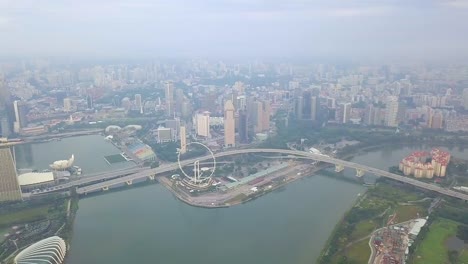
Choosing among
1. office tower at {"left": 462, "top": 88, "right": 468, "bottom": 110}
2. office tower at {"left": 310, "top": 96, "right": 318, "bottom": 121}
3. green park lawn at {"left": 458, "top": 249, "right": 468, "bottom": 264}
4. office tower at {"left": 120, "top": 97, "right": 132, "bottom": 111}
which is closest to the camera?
green park lawn at {"left": 458, "top": 249, "right": 468, "bottom": 264}

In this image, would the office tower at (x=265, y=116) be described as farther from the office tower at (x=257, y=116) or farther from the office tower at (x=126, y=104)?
the office tower at (x=126, y=104)

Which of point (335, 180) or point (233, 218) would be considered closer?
point (233, 218)

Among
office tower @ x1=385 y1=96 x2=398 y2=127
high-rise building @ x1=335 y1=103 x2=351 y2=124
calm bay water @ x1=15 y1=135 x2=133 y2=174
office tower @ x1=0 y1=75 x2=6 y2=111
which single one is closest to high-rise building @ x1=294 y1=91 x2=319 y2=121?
high-rise building @ x1=335 y1=103 x2=351 y2=124

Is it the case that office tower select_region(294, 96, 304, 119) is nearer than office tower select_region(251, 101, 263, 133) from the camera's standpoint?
No

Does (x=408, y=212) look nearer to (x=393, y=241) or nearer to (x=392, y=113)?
(x=393, y=241)

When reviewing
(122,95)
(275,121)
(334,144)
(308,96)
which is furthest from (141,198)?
(122,95)

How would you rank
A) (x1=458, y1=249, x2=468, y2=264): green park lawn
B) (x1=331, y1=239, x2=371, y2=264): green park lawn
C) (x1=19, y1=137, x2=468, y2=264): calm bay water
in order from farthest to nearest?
(x1=19, y1=137, x2=468, y2=264): calm bay water → (x1=331, y1=239, x2=371, y2=264): green park lawn → (x1=458, y1=249, x2=468, y2=264): green park lawn

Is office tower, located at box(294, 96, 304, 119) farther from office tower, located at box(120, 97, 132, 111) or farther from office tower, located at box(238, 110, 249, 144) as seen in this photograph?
office tower, located at box(120, 97, 132, 111)

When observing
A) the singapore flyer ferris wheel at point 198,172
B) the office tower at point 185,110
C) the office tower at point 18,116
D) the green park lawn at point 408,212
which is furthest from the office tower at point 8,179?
the office tower at point 185,110

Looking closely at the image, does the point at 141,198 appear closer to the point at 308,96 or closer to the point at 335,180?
the point at 335,180
